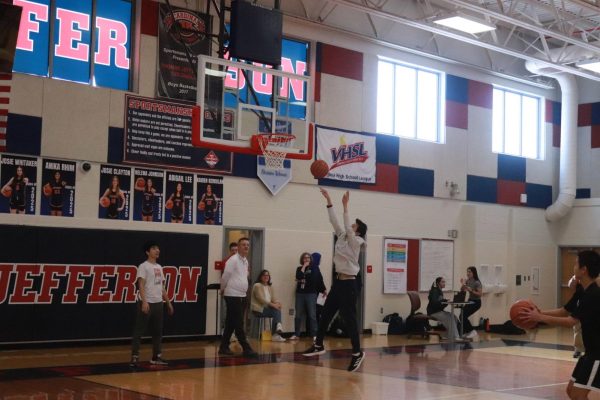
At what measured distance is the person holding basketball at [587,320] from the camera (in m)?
6.50

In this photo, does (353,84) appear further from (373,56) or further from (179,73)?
(179,73)

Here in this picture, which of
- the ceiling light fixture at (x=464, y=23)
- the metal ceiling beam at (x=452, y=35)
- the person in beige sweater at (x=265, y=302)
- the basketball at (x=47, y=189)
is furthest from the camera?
the ceiling light fixture at (x=464, y=23)

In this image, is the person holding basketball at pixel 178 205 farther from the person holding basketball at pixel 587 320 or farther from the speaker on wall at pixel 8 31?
the person holding basketball at pixel 587 320

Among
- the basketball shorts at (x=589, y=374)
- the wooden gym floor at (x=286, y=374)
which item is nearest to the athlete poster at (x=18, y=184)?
the wooden gym floor at (x=286, y=374)

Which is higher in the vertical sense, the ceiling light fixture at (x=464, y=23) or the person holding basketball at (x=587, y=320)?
the ceiling light fixture at (x=464, y=23)

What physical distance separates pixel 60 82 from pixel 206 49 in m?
2.89

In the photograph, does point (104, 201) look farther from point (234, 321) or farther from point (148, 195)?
point (234, 321)

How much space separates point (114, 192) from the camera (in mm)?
14156

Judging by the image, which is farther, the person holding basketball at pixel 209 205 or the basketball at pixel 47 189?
the person holding basketball at pixel 209 205

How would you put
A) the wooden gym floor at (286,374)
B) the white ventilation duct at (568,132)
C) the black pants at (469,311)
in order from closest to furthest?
the wooden gym floor at (286,374)
the black pants at (469,311)
the white ventilation duct at (568,132)

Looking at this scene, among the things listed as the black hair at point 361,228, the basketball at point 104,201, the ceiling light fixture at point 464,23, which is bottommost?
the black hair at point 361,228

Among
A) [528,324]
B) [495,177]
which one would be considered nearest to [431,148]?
[495,177]

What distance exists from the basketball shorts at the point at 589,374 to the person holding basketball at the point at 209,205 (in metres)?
9.63

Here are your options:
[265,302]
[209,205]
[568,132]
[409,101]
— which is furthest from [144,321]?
[568,132]
